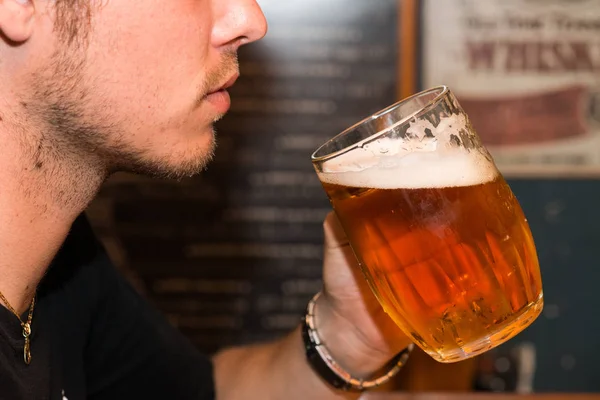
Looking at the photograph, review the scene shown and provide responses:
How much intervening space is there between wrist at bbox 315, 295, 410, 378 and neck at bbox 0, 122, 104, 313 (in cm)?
46

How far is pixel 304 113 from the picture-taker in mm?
2477

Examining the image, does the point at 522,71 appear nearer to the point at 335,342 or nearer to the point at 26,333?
the point at 335,342

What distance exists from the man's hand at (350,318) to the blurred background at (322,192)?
1271 millimetres

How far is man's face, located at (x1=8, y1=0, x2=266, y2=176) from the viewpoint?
3.31ft

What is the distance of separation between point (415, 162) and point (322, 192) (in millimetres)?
1648

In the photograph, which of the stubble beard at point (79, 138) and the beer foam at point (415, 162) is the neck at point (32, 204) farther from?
the beer foam at point (415, 162)

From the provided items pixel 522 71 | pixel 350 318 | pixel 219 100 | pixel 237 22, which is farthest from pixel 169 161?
pixel 522 71

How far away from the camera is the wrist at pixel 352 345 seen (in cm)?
119

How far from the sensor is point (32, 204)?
3.37 ft

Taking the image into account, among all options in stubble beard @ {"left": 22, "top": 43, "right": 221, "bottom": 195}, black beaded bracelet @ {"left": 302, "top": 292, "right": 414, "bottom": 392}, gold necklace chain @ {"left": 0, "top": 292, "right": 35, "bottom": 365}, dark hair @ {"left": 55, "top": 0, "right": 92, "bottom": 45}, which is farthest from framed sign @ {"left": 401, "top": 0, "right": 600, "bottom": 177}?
gold necklace chain @ {"left": 0, "top": 292, "right": 35, "bottom": 365}

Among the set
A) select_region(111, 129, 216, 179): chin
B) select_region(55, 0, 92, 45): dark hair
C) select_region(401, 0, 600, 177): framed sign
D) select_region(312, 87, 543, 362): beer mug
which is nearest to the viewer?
select_region(312, 87, 543, 362): beer mug

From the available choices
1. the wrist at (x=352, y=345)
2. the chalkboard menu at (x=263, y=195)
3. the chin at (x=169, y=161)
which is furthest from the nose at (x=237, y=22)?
the chalkboard menu at (x=263, y=195)

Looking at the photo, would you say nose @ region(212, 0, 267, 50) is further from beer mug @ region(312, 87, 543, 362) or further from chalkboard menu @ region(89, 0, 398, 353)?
chalkboard menu @ region(89, 0, 398, 353)

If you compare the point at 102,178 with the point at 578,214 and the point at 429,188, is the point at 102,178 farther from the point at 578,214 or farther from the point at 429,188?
the point at 578,214
